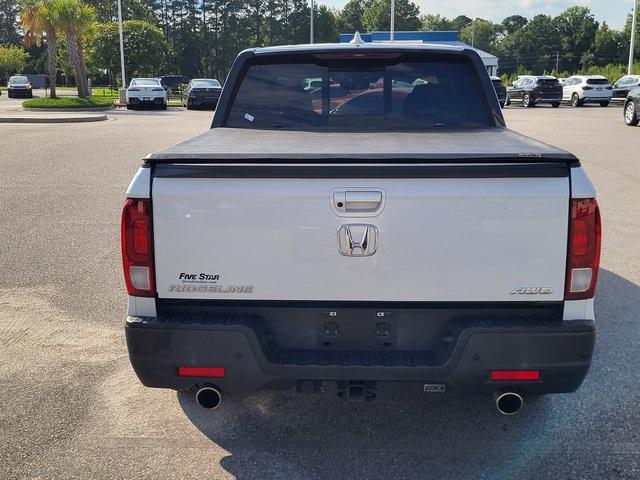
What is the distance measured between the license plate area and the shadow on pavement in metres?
0.68

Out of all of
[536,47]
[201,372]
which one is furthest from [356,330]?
[536,47]

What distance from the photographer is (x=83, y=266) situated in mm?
7410

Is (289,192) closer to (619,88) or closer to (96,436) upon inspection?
(96,436)

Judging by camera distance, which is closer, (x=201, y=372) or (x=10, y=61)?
(x=201, y=372)

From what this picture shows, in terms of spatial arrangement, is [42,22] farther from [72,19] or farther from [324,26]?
[324,26]

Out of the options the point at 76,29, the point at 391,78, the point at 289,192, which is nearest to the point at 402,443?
the point at 289,192

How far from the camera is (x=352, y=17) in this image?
11488 centimetres

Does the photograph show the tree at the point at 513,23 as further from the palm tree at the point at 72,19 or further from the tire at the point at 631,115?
the tire at the point at 631,115

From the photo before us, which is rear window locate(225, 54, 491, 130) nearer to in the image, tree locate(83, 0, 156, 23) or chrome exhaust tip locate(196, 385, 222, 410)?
chrome exhaust tip locate(196, 385, 222, 410)

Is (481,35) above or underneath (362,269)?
above

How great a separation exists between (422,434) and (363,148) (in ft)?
5.38

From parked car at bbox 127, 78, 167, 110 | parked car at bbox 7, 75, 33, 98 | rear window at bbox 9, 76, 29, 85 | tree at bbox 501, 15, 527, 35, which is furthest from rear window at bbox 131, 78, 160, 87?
tree at bbox 501, 15, 527, 35

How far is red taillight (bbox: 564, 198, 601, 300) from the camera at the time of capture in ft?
10.3

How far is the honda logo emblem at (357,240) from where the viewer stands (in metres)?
3.16
